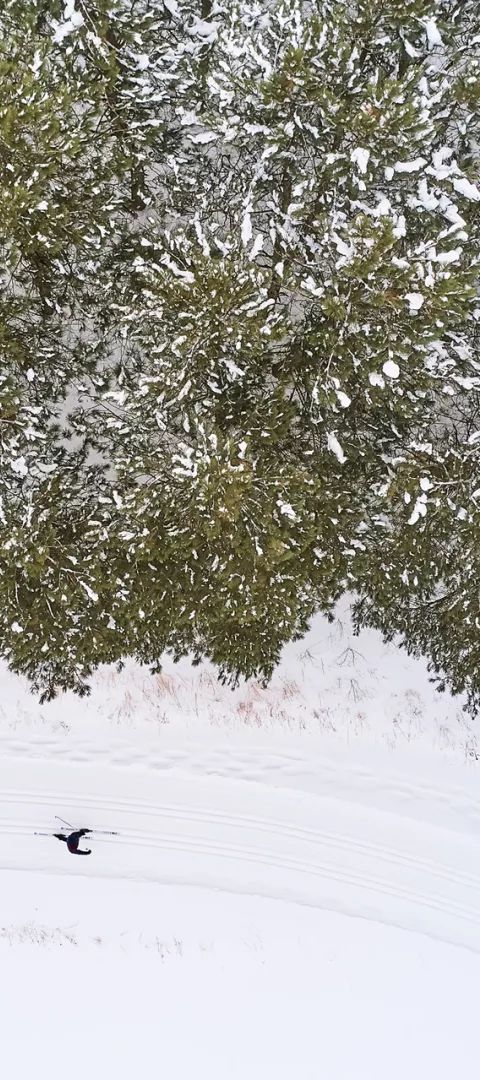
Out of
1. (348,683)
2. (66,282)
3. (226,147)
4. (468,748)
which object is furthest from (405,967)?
(226,147)

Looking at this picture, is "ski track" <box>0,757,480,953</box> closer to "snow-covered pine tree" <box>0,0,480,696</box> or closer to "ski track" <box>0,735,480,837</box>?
"ski track" <box>0,735,480,837</box>

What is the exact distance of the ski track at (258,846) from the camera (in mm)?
10070

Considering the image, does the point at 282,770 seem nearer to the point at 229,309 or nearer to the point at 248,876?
the point at 248,876

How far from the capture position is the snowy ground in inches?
365

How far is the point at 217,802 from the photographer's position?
10617 millimetres

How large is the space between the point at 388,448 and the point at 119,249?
152 inches

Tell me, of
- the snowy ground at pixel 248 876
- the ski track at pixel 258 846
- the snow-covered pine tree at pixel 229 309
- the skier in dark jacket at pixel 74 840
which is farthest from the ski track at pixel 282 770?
the snow-covered pine tree at pixel 229 309

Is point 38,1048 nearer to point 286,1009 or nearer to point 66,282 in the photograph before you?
point 286,1009

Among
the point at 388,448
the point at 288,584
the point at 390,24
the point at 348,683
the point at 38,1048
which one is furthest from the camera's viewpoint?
the point at 348,683

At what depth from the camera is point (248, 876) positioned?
10195 mm

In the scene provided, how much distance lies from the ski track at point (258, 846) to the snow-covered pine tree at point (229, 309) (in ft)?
8.19

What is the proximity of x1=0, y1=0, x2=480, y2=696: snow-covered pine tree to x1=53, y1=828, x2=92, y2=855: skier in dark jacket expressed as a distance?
98.8 inches

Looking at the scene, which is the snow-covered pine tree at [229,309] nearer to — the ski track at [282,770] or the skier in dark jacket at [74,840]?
the ski track at [282,770]

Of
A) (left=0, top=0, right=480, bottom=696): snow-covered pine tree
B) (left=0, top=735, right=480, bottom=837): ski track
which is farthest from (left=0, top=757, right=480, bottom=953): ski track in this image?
(left=0, top=0, right=480, bottom=696): snow-covered pine tree
